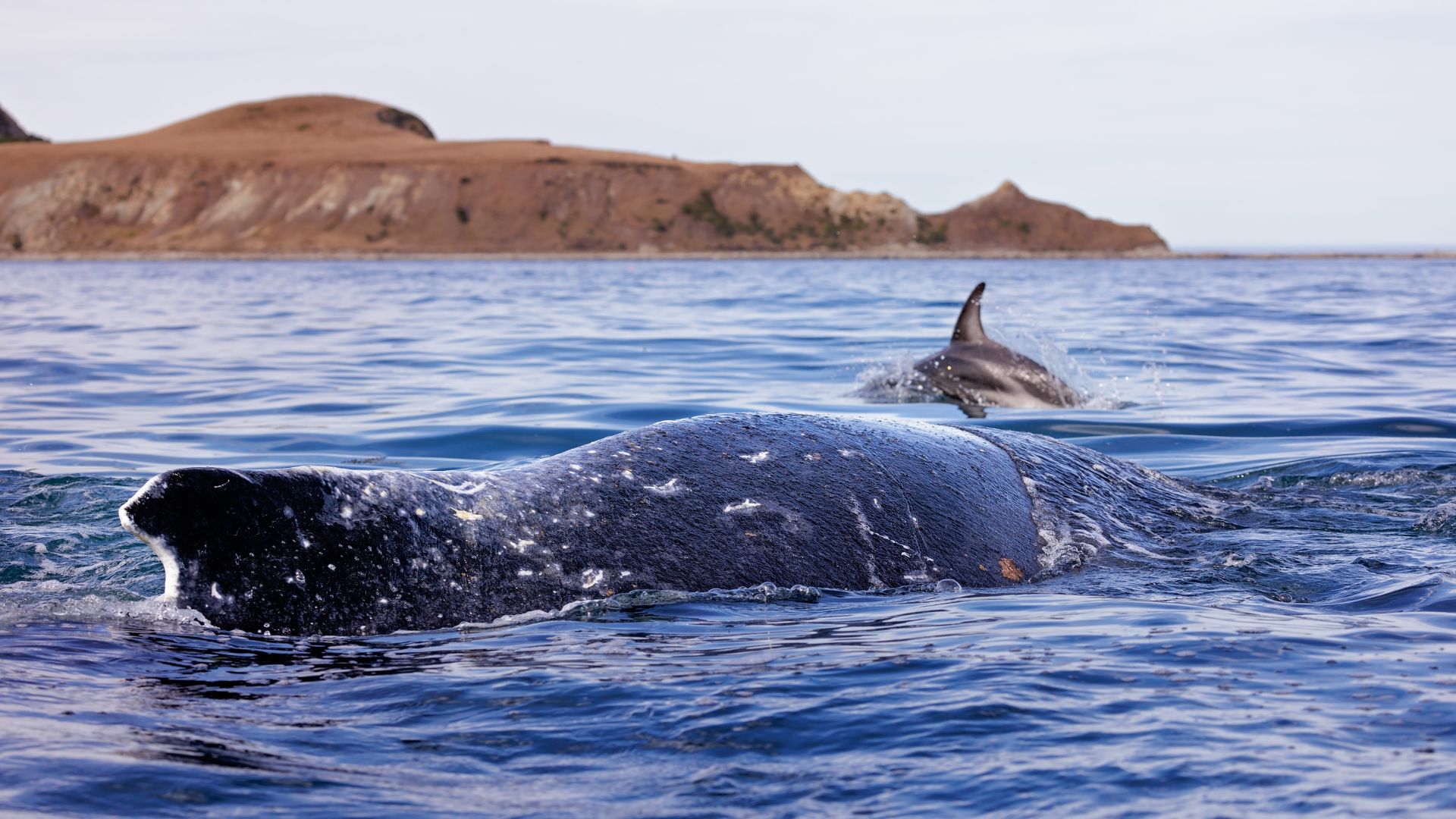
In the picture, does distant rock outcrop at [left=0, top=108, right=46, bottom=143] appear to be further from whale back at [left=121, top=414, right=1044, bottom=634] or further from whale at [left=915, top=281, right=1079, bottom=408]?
whale back at [left=121, top=414, right=1044, bottom=634]

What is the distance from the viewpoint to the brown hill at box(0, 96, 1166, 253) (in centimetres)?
9744

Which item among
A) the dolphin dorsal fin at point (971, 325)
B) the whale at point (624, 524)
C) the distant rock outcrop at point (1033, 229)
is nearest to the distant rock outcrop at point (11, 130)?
the distant rock outcrop at point (1033, 229)

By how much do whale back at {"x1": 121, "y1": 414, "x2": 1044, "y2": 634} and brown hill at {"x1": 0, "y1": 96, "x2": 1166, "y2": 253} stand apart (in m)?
92.4

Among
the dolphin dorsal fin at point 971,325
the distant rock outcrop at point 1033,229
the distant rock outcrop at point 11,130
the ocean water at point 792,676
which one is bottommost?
the ocean water at point 792,676

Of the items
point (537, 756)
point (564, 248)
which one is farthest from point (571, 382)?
point (564, 248)

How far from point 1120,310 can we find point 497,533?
85.3 ft

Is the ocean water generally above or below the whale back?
below

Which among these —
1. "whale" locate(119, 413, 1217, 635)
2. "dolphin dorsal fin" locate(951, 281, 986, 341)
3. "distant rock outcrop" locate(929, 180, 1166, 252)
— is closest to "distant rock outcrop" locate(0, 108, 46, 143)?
"distant rock outcrop" locate(929, 180, 1166, 252)

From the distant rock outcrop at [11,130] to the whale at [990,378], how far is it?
13366 centimetres

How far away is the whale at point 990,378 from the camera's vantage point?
482 inches

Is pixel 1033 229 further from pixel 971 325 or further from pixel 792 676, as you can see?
pixel 792 676

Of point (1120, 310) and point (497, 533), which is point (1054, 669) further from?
point (1120, 310)

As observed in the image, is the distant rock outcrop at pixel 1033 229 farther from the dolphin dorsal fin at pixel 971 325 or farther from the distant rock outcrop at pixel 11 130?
the dolphin dorsal fin at pixel 971 325

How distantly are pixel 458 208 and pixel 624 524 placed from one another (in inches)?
3983
